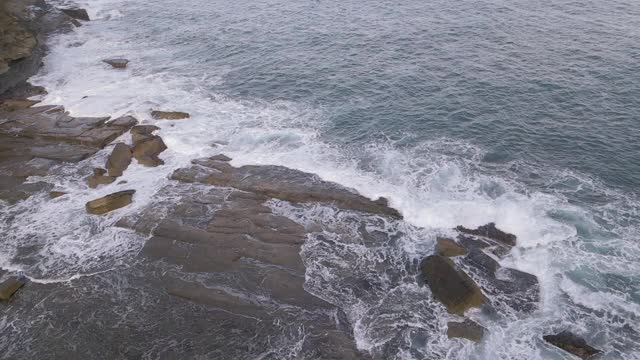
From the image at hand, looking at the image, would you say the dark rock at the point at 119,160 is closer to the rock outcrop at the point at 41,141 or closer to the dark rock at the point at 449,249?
the rock outcrop at the point at 41,141

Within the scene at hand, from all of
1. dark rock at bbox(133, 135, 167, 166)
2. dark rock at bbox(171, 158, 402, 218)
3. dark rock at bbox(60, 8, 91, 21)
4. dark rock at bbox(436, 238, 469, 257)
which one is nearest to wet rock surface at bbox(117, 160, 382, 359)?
dark rock at bbox(171, 158, 402, 218)

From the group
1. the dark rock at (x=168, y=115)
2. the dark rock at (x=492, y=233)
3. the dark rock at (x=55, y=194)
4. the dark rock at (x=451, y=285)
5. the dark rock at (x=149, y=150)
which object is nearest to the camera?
the dark rock at (x=451, y=285)

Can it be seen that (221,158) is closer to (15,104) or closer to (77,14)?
(15,104)

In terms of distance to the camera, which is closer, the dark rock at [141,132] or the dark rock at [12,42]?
the dark rock at [141,132]

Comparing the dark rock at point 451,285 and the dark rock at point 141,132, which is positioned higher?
the dark rock at point 141,132

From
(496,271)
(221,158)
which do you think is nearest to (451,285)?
(496,271)

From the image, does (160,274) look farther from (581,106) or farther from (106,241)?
(581,106)

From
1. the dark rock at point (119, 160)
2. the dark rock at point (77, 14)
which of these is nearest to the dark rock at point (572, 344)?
the dark rock at point (119, 160)
